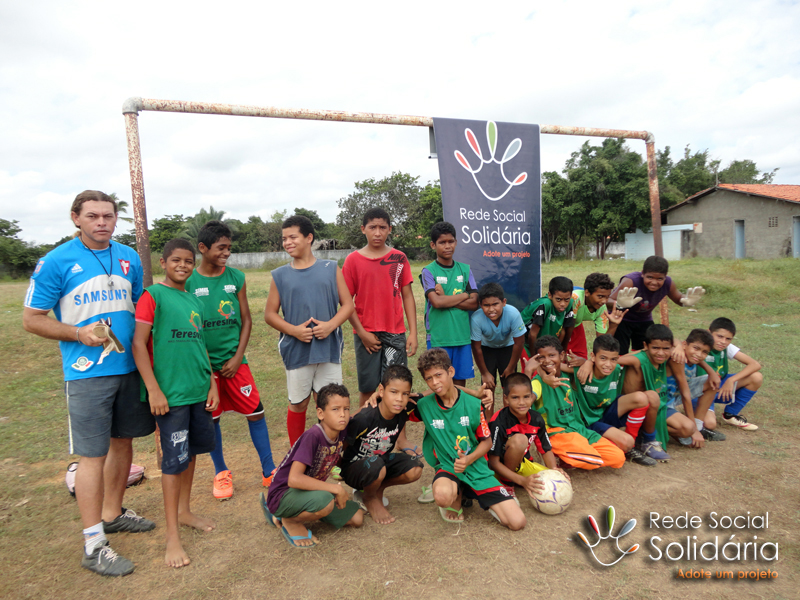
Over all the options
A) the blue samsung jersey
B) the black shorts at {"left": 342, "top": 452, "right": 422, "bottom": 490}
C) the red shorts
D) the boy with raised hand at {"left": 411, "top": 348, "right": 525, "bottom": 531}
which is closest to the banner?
the boy with raised hand at {"left": 411, "top": 348, "right": 525, "bottom": 531}

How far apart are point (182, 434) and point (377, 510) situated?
51.6 inches

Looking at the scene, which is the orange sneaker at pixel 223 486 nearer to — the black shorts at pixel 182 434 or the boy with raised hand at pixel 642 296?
the black shorts at pixel 182 434

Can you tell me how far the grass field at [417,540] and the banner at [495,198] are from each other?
1855 mm

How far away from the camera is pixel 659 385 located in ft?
13.4

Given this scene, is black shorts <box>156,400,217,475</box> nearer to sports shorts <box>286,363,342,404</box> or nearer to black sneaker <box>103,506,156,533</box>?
black sneaker <box>103,506,156,533</box>

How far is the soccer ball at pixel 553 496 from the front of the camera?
3.03m

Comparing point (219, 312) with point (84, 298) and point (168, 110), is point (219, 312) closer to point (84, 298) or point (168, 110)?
point (84, 298)

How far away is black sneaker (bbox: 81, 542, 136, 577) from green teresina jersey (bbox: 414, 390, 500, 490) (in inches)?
73.8

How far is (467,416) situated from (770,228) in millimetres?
24123

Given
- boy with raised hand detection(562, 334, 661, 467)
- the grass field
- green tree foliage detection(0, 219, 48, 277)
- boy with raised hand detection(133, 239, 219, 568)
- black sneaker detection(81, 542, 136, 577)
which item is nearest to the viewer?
the grass field

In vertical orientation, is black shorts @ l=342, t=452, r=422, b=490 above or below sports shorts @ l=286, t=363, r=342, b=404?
below

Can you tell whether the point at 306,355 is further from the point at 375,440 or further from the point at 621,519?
the point at 621,519

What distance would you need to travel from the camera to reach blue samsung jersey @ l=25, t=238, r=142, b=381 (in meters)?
2.61

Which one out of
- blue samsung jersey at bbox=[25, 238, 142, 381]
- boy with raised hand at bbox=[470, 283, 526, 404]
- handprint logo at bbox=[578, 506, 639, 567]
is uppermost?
blue samsung jersey at bbox=[25, 238, 142, 381]
